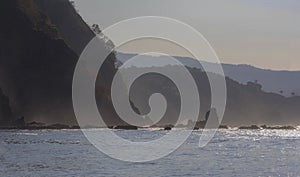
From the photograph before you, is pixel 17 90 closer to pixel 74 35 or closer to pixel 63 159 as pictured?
pixel 74 35

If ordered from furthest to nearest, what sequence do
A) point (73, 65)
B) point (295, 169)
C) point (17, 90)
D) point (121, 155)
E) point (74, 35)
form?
point (74, 35), point (73, 65), point (17, 90), point (121, 155), point (295, 169)

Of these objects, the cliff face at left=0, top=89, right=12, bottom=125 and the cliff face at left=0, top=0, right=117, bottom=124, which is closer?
the cliff face at left=0, top=89, right=12, bottom=125

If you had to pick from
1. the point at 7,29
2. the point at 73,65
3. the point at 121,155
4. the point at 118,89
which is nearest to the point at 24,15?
the point at 7,29

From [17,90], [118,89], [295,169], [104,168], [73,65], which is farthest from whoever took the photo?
[118,89]

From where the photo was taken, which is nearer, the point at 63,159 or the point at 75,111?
the point at 63,159

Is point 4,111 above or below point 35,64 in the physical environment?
below

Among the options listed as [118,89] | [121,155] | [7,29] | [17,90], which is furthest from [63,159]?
[118,89]

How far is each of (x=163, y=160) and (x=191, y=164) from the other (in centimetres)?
424

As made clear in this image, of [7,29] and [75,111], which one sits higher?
[7,29]

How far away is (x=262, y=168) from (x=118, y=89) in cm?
13877

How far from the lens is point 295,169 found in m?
48.8

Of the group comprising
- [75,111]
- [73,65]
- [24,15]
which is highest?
[24,15]

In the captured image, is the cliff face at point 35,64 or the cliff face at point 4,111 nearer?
the cliff face at point 4,111

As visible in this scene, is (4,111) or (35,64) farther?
(35,64)
